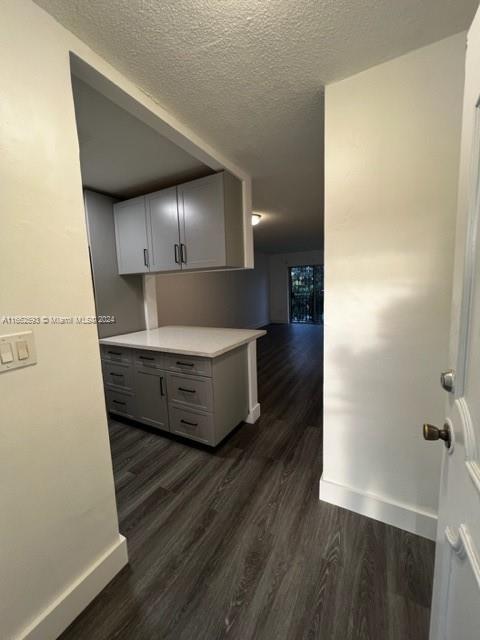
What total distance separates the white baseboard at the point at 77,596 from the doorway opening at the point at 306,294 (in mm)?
7427

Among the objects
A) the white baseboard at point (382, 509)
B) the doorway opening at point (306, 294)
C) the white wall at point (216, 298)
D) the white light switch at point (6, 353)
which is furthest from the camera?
the doorway opening at point (306, 294)

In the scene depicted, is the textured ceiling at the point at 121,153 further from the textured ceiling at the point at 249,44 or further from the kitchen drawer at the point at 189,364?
the kitchen drawer at the point at 189,364

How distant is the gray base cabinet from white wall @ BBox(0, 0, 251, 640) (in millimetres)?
943

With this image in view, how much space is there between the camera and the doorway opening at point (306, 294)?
7.86 meters

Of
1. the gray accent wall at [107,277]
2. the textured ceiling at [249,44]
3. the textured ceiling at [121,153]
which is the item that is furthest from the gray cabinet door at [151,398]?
the textured ceiling at [249,44]

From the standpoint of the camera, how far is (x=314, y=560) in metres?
1.23

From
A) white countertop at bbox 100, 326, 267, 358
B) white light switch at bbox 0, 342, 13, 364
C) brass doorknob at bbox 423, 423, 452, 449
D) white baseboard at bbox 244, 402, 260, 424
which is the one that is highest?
white light switch at bbox 0, 342, 13, 364

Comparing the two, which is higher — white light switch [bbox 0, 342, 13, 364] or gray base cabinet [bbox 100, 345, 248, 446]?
white light switch [bbox 0, 342, 13, 364]

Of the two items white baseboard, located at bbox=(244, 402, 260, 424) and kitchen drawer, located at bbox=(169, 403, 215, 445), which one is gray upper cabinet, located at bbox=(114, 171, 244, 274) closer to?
kitchen drawer, located at bbox=(169, 403, 215, 445)

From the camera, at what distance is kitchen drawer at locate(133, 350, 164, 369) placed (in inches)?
87.1

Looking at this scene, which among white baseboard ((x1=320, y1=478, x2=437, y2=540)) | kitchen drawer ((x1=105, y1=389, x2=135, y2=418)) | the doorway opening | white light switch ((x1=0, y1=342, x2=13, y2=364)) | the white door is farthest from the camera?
the doorway opening

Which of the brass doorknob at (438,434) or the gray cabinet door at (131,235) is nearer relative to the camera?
the brass doorknob at (438,434)

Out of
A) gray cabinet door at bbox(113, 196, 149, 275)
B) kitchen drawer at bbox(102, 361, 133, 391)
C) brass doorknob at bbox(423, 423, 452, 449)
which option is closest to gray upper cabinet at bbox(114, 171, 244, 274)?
gray cabinet door at bbox(113, 196, 149, 275)

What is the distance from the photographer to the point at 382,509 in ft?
4.60
